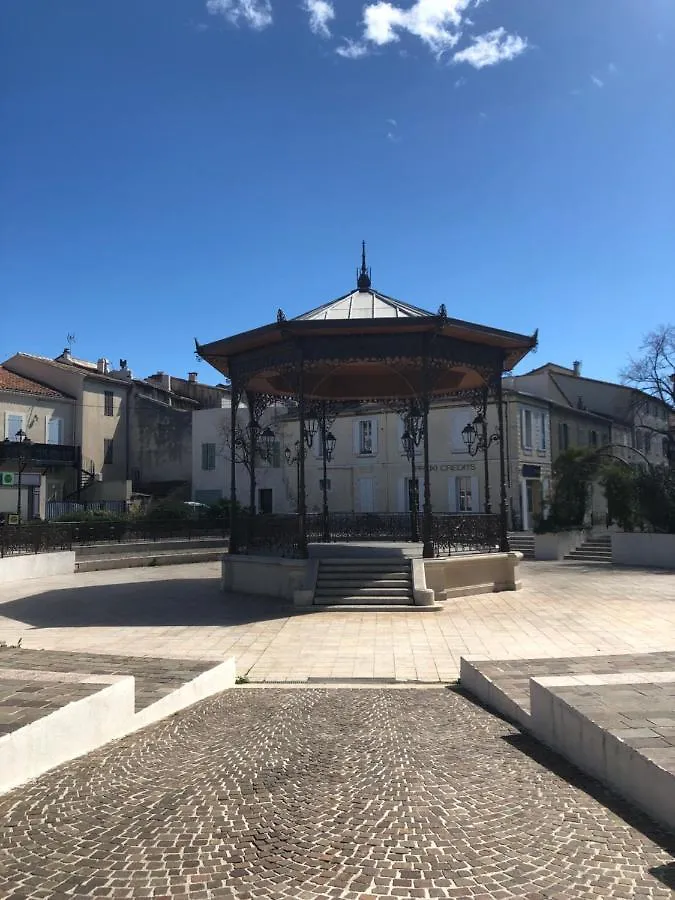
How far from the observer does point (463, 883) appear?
290 cm

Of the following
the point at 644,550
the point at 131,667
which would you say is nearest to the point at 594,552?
the point at 644,550

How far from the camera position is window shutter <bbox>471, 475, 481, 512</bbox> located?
30.8 meters

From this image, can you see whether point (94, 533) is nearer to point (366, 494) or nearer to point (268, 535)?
point (268, 535)

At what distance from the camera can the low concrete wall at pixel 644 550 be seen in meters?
19.5

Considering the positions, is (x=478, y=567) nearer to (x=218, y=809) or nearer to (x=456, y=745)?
(x=456, y=745)

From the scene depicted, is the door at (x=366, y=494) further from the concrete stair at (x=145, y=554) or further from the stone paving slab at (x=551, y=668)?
the stone paving slab at (x=551, y=668)

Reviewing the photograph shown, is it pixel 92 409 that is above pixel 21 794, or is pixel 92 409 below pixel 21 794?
above

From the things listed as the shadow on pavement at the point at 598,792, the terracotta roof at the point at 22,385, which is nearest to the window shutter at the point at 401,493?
the terracotta roof at the point at 22,385

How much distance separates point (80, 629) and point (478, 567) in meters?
7.84

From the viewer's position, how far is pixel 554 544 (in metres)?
23.5

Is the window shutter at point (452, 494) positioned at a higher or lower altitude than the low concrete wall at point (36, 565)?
higher

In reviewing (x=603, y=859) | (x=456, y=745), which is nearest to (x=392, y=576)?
(x=456, y=745)

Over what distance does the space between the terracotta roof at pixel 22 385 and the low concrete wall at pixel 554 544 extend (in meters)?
25.3

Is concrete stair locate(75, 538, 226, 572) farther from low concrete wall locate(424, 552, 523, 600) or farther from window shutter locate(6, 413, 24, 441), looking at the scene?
window shutter locate(6, 413, 24, 441)
